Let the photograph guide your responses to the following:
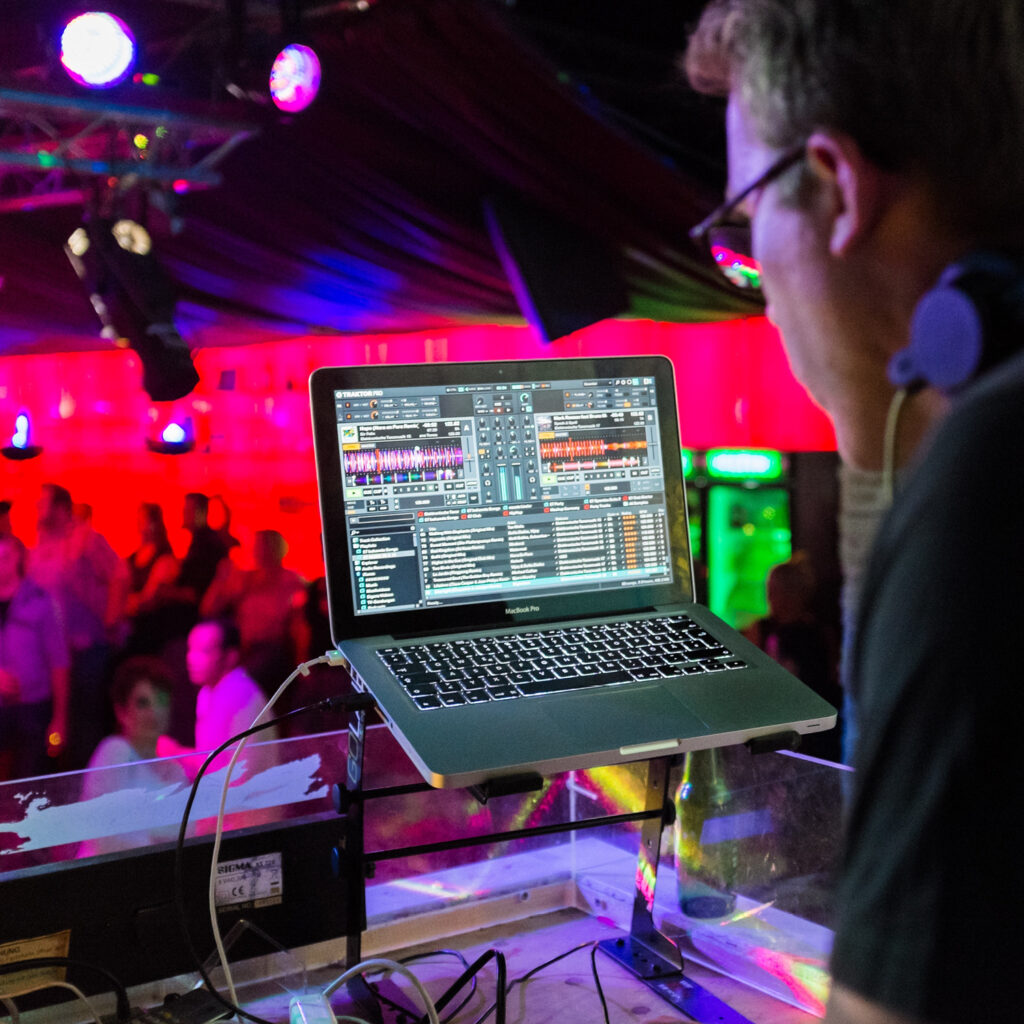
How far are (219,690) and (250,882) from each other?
2.33 m

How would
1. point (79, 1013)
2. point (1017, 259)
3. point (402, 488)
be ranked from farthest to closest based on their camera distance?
1. point (402, 488)
2. point (79, 1013)
3. point (1017, 259)

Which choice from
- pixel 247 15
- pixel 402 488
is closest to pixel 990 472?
pixel 402 488

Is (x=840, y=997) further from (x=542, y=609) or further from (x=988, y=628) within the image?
(x=542, y=609)

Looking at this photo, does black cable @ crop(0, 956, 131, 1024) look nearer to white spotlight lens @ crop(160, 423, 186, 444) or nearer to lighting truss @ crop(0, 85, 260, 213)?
lighting truss @ crop(0, 85, 260, 213)

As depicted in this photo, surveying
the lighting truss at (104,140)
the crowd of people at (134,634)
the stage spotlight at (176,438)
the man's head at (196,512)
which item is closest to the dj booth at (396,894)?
the crowd of people at (134,634)

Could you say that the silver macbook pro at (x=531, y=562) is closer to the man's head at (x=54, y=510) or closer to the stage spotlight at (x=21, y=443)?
the man's head at (x=54, y=510)

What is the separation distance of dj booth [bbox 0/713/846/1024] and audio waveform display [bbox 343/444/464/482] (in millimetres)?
263

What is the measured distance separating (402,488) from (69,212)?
440cm

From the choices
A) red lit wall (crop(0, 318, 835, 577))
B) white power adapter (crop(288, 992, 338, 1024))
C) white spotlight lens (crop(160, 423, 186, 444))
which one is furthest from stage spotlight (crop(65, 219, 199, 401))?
white power adapter (crop(288, 992, 338, 1024))

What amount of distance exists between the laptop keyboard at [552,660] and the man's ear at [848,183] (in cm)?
59

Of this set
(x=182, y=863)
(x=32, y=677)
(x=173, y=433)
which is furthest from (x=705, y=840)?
(x=173, y=433)

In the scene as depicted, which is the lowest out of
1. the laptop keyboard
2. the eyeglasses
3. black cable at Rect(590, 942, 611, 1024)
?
black cable at Rect(590, 942, 611, 1024)

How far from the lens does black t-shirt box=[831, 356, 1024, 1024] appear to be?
1.03ft

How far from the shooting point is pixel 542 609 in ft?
3.65
